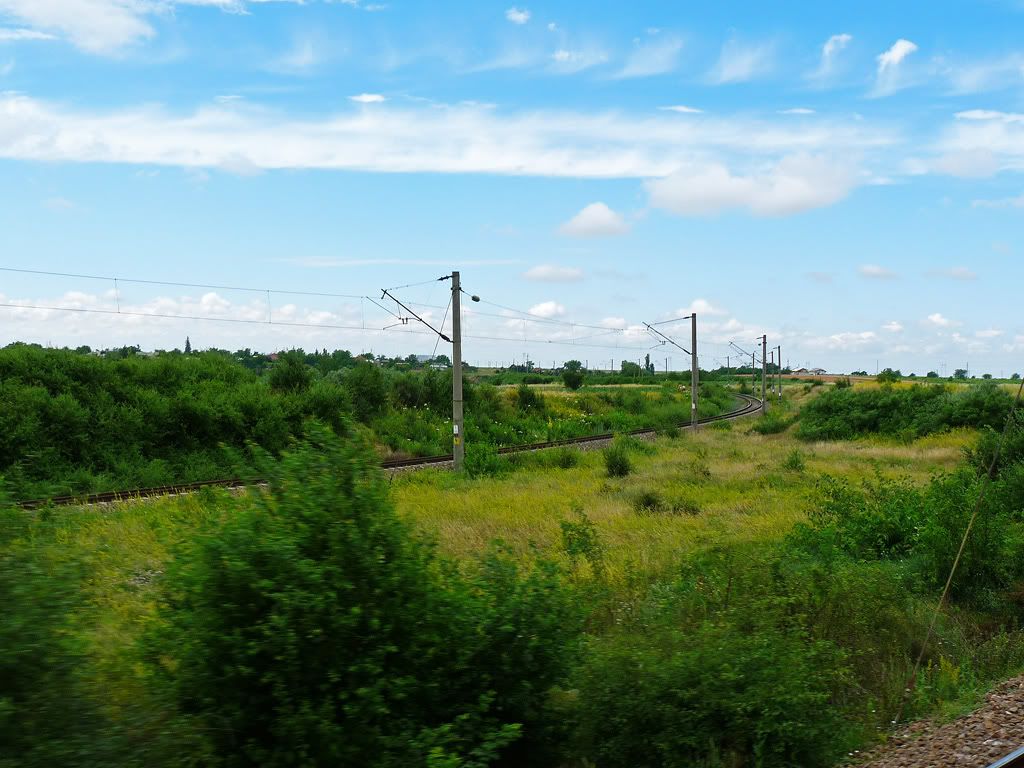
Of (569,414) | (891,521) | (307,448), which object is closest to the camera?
(307,448)

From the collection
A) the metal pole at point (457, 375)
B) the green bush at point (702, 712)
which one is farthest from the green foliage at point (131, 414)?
the green bush at point (702, 712)

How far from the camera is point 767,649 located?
7.81 meters

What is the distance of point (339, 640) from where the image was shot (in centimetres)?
597

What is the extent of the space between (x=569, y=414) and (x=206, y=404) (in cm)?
3284

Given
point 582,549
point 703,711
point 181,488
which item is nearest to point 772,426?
point 181,488

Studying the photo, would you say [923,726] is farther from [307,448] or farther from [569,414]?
Result: [569,414]

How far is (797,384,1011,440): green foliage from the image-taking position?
44.7m

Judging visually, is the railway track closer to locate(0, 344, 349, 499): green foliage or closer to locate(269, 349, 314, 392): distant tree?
locate(0, 344, 349, 499): green foliage

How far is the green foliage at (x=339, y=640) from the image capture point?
18.9 feet

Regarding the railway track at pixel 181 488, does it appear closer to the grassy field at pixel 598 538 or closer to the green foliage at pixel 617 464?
the grassy field at pixel 598 538

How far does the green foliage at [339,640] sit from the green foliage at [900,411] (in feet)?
129

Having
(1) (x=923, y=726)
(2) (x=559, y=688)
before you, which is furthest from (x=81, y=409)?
(1) (x=923, y=726)

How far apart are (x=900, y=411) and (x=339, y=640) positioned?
50383 millimetres

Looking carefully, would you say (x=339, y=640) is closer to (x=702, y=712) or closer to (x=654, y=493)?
(x=702, y=712)
